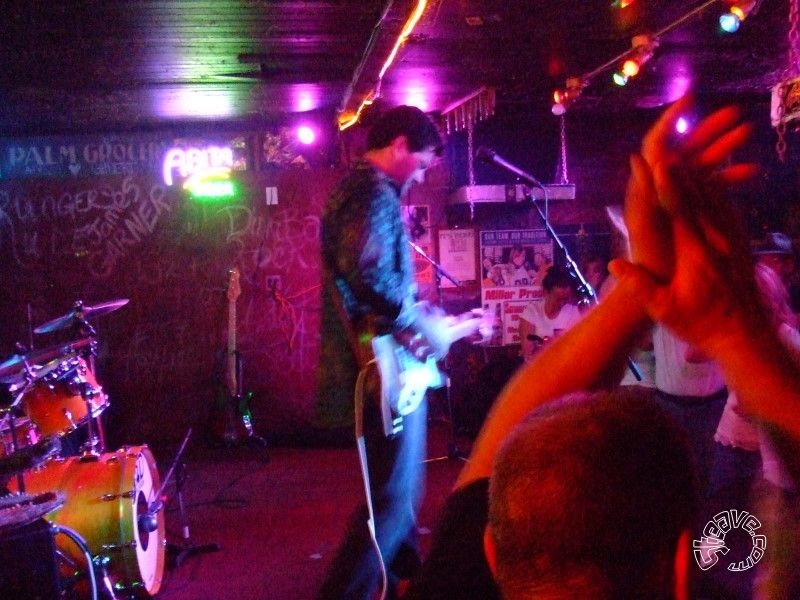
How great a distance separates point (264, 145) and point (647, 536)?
7.06 m

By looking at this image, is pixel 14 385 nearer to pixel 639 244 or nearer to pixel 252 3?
pixel 252 3

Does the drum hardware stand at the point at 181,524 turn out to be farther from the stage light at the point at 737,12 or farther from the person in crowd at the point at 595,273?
the stage light at the point at 737,12

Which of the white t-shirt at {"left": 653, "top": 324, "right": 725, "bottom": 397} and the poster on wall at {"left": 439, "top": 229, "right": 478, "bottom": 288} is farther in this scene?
the poster on wall at {"left": 439, "top": 229, "right": 478, "bottom": 288}

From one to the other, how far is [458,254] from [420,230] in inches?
18.6

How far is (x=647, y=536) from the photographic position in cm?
71

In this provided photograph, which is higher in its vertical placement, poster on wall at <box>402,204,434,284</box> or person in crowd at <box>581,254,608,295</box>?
poster on wall at <box>402,204,434,284</box>

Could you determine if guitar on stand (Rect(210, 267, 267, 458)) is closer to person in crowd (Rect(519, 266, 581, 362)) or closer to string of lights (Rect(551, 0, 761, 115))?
person in crowd (Rect(519, 266, 581, 362))

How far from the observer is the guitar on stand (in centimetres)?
690

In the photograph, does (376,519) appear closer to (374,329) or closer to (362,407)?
(362,407)

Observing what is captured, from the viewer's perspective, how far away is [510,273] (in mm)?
7574

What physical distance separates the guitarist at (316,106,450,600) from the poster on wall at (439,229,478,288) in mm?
4801

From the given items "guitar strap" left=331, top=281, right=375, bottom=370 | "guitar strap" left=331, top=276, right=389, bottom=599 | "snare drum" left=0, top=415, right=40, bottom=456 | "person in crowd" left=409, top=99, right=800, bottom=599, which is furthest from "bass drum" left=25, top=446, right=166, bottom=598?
"person in crowd" left=409, top=99, right=800, bottom=599

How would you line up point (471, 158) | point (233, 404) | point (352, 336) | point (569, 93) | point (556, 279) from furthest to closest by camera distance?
point (471, 158) → point (233, 404) → point (569, 93) → point (556, 279) → point (352, 336)

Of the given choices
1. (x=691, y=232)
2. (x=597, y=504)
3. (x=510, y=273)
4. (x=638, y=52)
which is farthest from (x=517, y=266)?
(x=597, y=504)
